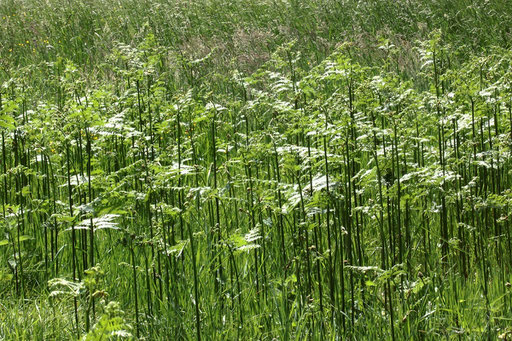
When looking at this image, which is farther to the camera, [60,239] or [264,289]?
[60,239]

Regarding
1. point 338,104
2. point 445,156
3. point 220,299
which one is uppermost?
point 338,104

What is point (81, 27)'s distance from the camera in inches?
465

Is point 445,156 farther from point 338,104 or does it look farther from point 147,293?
point 147,293

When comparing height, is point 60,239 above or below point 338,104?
below

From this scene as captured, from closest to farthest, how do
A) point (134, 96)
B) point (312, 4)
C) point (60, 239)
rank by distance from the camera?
point (60, 239)
point (134, 96)
point (312, 4)

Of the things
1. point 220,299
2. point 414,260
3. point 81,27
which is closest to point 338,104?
point 414,260

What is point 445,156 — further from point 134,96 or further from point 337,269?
point 134,96

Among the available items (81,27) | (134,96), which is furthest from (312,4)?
(134,96)

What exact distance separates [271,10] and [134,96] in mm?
7550

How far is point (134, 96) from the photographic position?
425 centimetres

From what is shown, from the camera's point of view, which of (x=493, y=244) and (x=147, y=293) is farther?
(x=493, y=244)

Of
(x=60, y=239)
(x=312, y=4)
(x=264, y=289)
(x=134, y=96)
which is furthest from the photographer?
(x=312, y=4)

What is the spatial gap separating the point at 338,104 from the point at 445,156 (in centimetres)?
66

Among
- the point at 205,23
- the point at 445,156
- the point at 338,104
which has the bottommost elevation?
the point at 445,156
